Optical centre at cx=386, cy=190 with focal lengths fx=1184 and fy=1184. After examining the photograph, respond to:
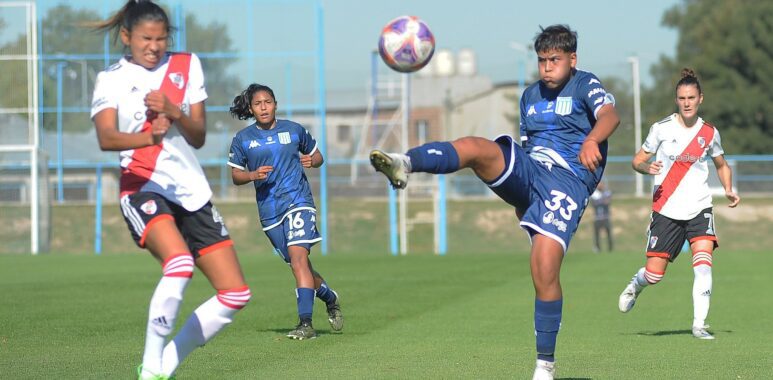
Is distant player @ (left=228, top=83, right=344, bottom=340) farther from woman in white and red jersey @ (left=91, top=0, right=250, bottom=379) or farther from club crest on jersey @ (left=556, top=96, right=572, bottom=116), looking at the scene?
woman in white and red jersey @ (left=91, top=0, right=250, bottom=379)

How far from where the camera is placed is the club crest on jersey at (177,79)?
6.36 meters

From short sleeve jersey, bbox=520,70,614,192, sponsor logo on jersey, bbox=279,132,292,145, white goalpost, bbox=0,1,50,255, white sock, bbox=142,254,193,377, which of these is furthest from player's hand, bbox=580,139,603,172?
white goalpost, bbox=0,1,50,255

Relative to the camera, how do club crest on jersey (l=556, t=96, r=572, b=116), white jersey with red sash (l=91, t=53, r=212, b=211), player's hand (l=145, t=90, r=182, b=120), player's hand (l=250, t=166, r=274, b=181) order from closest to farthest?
player's hand (l=145, t=90, r=182, b=120)
white jersey with red sash (l=91, t=53, r=212, b=211)
club crest on jersey (l=556, t=96, r=572, b=116)
player's hand (l=250, t=166, r=274, b=181)

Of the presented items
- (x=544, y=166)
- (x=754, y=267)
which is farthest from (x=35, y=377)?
(x=754, y=267)

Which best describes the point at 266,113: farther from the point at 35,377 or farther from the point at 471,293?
the point at 471,293

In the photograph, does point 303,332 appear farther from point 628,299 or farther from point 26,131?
point 26,131

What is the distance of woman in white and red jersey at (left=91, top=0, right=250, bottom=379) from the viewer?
617 cm

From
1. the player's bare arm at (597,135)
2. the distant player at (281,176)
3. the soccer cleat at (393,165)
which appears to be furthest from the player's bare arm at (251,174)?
the soccer cleat at (393,165)

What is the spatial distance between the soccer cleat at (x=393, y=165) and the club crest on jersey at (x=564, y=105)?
5.02 ft

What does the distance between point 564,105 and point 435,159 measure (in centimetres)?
136

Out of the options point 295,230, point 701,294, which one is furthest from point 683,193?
point 295,230

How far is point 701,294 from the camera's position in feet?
34.1

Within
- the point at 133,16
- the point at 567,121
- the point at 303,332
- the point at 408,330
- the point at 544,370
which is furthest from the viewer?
the point at 408,330

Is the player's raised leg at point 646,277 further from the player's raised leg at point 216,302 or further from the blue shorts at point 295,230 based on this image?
the player's raised leg at point 216,302
